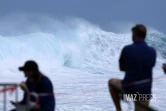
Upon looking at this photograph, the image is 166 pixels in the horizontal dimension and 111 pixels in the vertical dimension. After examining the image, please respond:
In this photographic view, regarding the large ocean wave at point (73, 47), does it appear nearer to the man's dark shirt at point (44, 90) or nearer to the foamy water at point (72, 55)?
the foamy water at point (72, 55)

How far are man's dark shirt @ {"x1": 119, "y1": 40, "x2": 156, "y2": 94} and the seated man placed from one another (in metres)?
0.78

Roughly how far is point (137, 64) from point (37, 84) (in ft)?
3.39

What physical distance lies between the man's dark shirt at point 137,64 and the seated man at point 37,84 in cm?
78

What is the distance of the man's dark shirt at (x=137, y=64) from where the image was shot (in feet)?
15.9

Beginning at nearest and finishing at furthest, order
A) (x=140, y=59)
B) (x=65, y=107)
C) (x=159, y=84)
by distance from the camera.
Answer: (x=140, y=59), (x=65, y=107), (x=159, y=84)

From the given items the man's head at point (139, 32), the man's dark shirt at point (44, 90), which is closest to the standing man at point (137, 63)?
the man's head at point (139, 32)

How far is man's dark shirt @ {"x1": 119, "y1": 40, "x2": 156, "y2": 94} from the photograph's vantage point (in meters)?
4.84

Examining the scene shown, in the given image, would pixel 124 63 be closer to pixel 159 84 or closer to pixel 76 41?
pixel 159 84

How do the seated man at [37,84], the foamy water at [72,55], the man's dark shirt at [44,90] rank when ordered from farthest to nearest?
the foamy water at [72,55] < the man's dark shirt at [44,90] < the seated man at [37,84]

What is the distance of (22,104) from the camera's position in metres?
4.74

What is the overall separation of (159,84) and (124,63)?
58.6ft

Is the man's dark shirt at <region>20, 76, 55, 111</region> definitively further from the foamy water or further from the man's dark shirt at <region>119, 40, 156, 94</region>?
the foamy water

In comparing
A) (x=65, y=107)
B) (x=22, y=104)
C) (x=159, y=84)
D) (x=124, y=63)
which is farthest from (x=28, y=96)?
(x=159, y=84)

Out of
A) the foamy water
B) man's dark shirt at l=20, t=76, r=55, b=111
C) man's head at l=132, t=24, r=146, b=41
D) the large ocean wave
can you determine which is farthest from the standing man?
the large ocean wave
